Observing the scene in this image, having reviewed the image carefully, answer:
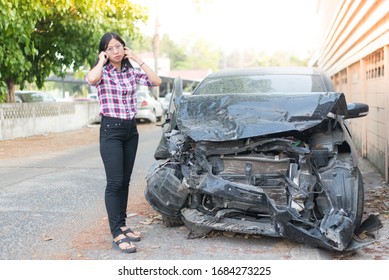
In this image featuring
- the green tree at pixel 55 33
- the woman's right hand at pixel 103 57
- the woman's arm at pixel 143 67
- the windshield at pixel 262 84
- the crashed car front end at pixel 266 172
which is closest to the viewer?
the crashed car front end at pixel 266 172

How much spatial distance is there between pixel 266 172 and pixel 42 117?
45.0 ft

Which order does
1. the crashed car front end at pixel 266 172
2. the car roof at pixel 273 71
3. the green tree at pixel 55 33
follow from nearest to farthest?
the crashed car front end at pixel 266 172
the car roof at pixel 273 71
the green tree at pixel 55 33

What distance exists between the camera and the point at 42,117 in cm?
1738

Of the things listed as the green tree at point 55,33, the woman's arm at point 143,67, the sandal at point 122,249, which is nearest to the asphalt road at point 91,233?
the sandal at point 122,249

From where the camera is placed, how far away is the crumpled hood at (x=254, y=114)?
15.6 ft

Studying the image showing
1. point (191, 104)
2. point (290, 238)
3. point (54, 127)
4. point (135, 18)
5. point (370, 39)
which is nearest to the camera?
point (290, 238)

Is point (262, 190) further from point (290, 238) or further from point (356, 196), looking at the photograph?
point (356, 196)

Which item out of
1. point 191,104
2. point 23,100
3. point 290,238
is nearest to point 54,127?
point 23,100

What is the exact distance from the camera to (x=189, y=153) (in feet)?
16.9

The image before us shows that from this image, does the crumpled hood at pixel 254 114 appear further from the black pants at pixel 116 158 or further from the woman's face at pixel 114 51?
the woman's face at pixel 114 51

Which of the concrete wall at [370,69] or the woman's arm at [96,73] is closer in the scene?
the woman's arm at [96,73]

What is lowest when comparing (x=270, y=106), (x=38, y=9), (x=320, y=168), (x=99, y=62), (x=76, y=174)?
(x=76, y=174)

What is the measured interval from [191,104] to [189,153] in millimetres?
542

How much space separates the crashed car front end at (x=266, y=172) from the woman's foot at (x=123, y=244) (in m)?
0.61
